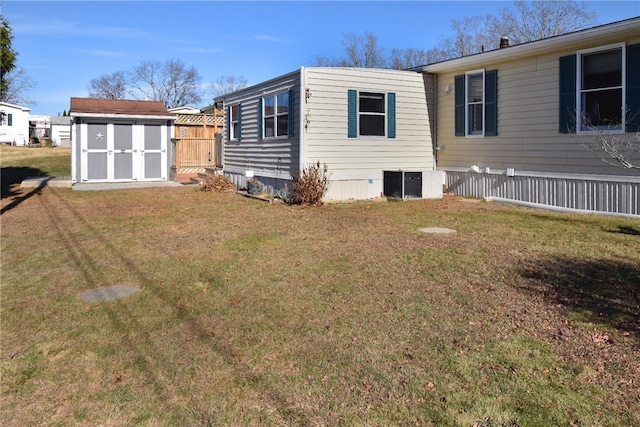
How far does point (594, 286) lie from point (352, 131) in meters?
8.17

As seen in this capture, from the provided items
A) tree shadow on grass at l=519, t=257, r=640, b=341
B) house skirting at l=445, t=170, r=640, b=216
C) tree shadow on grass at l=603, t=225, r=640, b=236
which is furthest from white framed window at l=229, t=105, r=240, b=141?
tree shadow on grass at l=519, t=257, r=640, b=341

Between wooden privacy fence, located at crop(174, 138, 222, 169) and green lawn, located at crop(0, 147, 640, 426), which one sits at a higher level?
wooden privacy fence, located at crop(174, 138, 222, 169)

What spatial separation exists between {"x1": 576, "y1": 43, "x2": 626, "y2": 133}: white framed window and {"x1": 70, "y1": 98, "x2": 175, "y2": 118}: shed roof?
44.3 feet

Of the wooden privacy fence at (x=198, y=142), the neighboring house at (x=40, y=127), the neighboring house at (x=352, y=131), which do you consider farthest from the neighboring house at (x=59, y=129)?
the neighboring house at (x=352, y=131)

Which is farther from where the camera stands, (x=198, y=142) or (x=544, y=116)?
(x=198, y=142)

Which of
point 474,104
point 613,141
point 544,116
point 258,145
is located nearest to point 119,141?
point 258,145

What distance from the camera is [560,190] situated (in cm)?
1038

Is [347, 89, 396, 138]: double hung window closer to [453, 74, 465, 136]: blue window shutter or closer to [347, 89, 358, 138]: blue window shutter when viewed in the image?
[347, 89, 358, 138]: blue window shutter

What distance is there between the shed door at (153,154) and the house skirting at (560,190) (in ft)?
35.7

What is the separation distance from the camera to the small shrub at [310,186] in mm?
11383

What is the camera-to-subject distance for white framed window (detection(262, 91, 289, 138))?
12.9 meters

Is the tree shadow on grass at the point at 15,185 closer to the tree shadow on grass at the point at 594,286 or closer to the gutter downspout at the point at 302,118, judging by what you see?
the gutter downspout at the point at 302,118

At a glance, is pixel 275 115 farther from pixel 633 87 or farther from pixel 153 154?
pixel 633 87

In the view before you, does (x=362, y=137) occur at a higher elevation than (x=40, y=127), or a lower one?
lower
